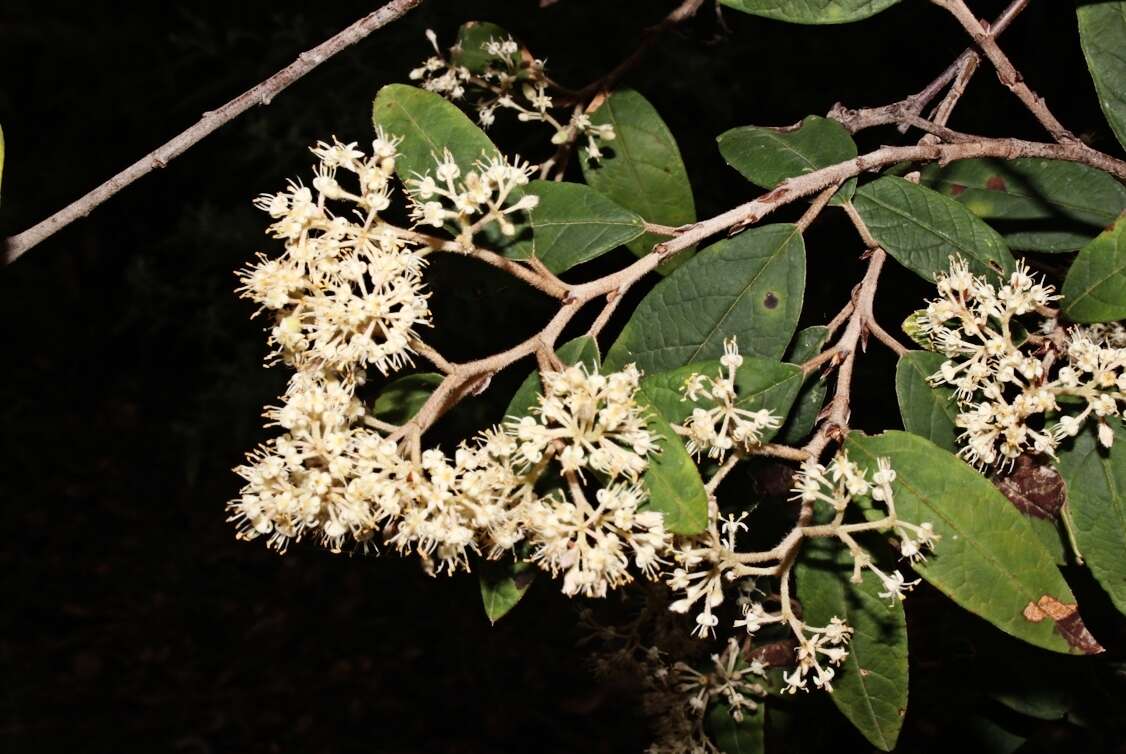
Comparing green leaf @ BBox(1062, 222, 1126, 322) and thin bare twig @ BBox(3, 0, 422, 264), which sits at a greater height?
thin bare twig @ BBox(3, 0, 422, 264)

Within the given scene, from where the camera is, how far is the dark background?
A: 3.34 m

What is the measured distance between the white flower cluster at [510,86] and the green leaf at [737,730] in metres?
1.12

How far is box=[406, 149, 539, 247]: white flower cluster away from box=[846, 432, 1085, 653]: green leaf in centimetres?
70

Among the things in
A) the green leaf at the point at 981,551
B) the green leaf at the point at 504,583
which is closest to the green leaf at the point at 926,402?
the green leaf at the point at 981,551

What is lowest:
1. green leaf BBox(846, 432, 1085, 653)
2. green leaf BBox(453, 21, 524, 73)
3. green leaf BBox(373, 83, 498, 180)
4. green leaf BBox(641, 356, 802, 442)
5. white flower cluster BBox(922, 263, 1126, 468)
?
green leaf BBox(846, 432, 1085, 653)

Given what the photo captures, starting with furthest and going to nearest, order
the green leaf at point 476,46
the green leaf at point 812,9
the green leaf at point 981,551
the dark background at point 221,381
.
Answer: the dark background at point 221,381 → the green leaf at point 476,46 → the green leaf at point 812,9 → the green leaf at point 981,551

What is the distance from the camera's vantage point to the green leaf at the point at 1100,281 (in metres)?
1.52

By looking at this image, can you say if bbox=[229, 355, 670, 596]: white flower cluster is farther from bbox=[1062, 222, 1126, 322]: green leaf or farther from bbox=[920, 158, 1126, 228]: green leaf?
bbox=[920, 158, 1126, 228]: green leaf

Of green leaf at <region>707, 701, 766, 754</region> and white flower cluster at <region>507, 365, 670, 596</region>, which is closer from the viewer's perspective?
white flower cluster at <region>507, 365, 670, 596</region>

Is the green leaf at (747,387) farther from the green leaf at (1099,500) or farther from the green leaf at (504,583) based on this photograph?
the green leaf at (1099,500)

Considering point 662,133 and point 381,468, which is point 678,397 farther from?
point 662,133

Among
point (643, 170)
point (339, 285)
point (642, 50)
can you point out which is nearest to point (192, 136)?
point (339, 285)

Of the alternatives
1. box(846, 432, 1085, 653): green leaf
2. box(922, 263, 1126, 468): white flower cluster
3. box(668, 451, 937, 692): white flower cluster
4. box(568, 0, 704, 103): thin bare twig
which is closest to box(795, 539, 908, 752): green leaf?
box(668, 451, 937, 692): white flower cluster

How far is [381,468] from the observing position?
1471 mm
